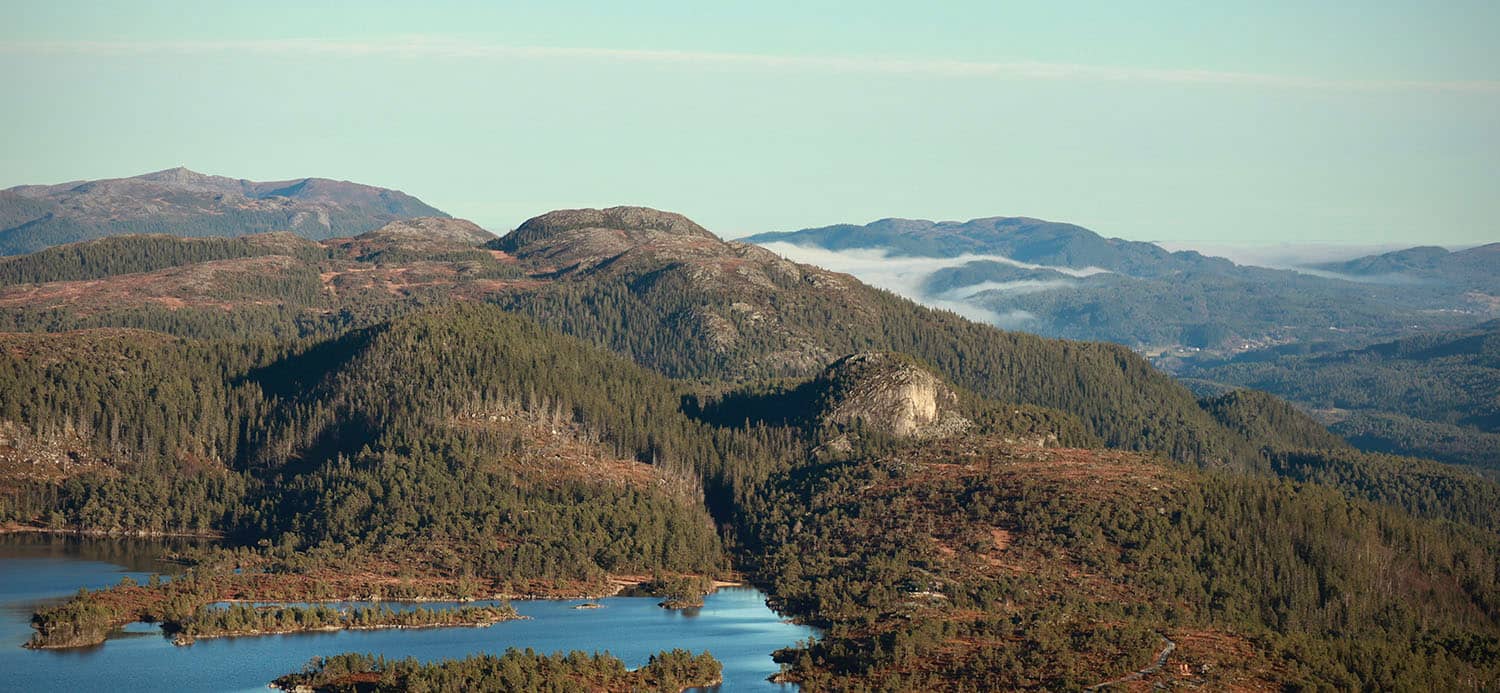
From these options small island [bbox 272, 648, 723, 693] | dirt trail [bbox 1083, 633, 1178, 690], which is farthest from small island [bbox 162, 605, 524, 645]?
dirt trail [bbox 1083, 633, 1178, 690]

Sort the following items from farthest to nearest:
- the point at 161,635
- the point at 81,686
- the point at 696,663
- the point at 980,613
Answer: the point at 980,613, the point at 161,635, the point at 696,663, the point at 81,686

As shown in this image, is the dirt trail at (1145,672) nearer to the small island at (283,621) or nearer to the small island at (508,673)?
the small island at (508,673)

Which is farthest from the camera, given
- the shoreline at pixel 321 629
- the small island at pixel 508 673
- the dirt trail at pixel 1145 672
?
the shoreline at pixel 321 629

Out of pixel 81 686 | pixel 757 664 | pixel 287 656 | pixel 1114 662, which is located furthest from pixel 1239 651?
pixel 81 686

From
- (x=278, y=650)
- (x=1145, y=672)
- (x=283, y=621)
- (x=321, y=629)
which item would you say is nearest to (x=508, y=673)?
(x=278, y=650)

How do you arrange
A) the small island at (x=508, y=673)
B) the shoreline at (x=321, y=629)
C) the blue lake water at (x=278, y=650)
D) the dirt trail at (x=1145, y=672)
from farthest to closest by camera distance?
the shoreline at (x=321, y=629)
the blue lake water at (x=278, y=650)
the dirt trail at (x=1145, y=672)
the small island at (x=508, y=673)

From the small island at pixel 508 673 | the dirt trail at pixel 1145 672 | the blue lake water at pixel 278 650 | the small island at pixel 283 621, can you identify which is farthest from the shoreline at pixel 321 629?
the dirt trail at pixel 1145 672

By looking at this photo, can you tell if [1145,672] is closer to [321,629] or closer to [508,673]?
[508,673]

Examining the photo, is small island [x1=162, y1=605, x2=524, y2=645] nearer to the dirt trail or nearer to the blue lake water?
the blue lake water

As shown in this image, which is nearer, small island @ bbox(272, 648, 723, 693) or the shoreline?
small island @ bbox(272, 648, 723, 693)

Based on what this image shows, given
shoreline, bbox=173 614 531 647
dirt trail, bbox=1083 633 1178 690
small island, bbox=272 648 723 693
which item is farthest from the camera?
shoreline, bbox=173 614 531 647

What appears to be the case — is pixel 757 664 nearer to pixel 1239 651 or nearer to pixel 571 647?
pixel 571 647
